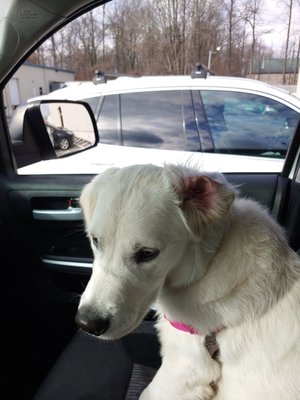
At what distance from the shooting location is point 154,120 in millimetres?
4215

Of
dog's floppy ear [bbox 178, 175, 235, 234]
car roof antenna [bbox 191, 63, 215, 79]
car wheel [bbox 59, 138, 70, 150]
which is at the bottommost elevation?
car wheel [bbox 59, 138, 70, 150]

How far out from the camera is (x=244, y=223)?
1443mm

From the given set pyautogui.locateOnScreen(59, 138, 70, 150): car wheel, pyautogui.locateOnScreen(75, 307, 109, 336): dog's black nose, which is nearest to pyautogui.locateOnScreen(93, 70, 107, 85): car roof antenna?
pyautogui.locateOnScreen(59, 138, 70, 150): car wheel

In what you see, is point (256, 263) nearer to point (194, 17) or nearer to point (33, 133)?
point (33, 133)

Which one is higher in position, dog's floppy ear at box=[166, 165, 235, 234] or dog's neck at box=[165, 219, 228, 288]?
dog's floppy ear at box=[166, 165, 235, 234]

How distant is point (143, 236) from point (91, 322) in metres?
0.33

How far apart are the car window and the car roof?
8cm

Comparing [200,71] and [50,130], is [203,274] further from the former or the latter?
[200,71]

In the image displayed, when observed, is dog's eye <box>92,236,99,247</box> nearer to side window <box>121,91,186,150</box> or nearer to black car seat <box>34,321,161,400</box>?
black car seat <box>34,321,161,400</box>

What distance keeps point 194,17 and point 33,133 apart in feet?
5.76

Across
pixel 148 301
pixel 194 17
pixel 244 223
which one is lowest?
pixel 148 301

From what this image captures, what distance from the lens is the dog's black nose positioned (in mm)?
1311

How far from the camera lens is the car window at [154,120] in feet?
13.5

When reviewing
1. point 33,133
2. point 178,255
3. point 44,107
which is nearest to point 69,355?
point 178,255
